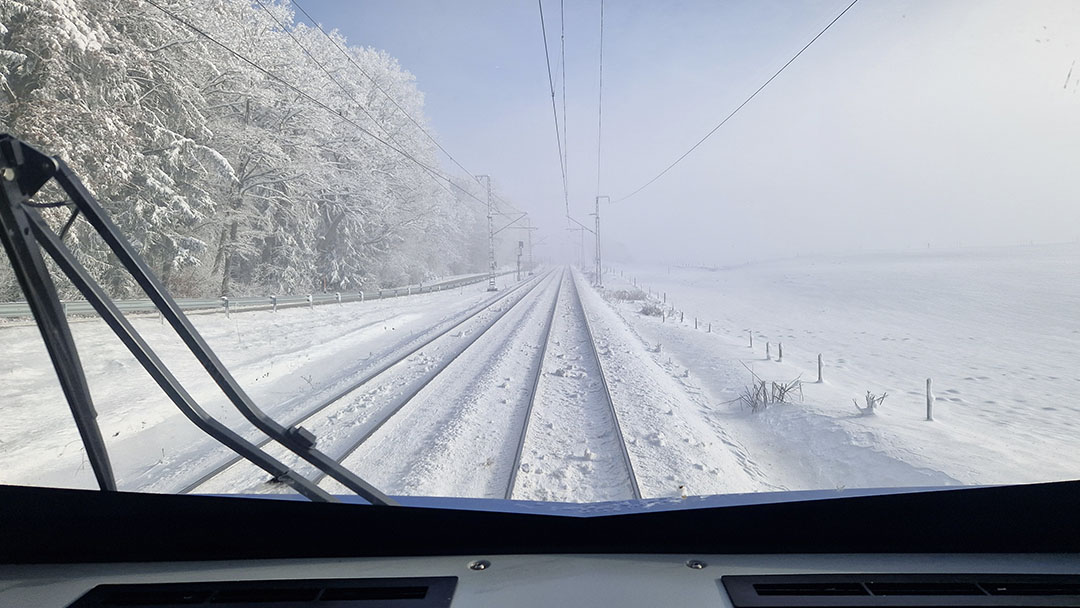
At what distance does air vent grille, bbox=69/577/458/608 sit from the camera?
1.85m

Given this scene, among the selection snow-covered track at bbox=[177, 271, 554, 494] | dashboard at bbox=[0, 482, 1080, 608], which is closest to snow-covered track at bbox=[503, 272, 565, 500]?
snow-covered track at bbox=[177, 271, 554, 494]

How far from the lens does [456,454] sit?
542cm

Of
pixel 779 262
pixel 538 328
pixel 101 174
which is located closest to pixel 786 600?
pixel 101 174

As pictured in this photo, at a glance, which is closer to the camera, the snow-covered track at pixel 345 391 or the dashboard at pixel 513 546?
the dashboard at pixel 513 546

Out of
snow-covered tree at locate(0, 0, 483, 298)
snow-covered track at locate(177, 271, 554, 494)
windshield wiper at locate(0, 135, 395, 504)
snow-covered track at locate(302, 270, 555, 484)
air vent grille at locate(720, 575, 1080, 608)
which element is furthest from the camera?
snow-covered track at locate(302, 270, 555, 484)

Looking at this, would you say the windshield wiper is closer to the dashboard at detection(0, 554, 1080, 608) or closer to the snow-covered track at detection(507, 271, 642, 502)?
the dashboard at detection(0, 554, 1080, 608)

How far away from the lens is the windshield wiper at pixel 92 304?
75.0 inches

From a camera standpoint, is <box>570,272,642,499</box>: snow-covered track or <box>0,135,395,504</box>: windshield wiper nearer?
<box>0,135,395,504</box>: windshield wiper

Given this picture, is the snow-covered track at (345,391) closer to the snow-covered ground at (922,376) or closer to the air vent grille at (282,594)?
the air vent grille at (282,594)

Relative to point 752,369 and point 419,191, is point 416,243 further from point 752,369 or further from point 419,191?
point 752,369

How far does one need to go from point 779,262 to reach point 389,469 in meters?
57.4

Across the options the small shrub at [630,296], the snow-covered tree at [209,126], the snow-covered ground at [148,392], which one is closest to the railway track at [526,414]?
the snow-covered ground at [148,392]

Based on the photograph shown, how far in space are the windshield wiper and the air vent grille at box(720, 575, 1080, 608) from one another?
1.51 meters

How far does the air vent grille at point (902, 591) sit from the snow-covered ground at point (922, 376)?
1901 millimetres
